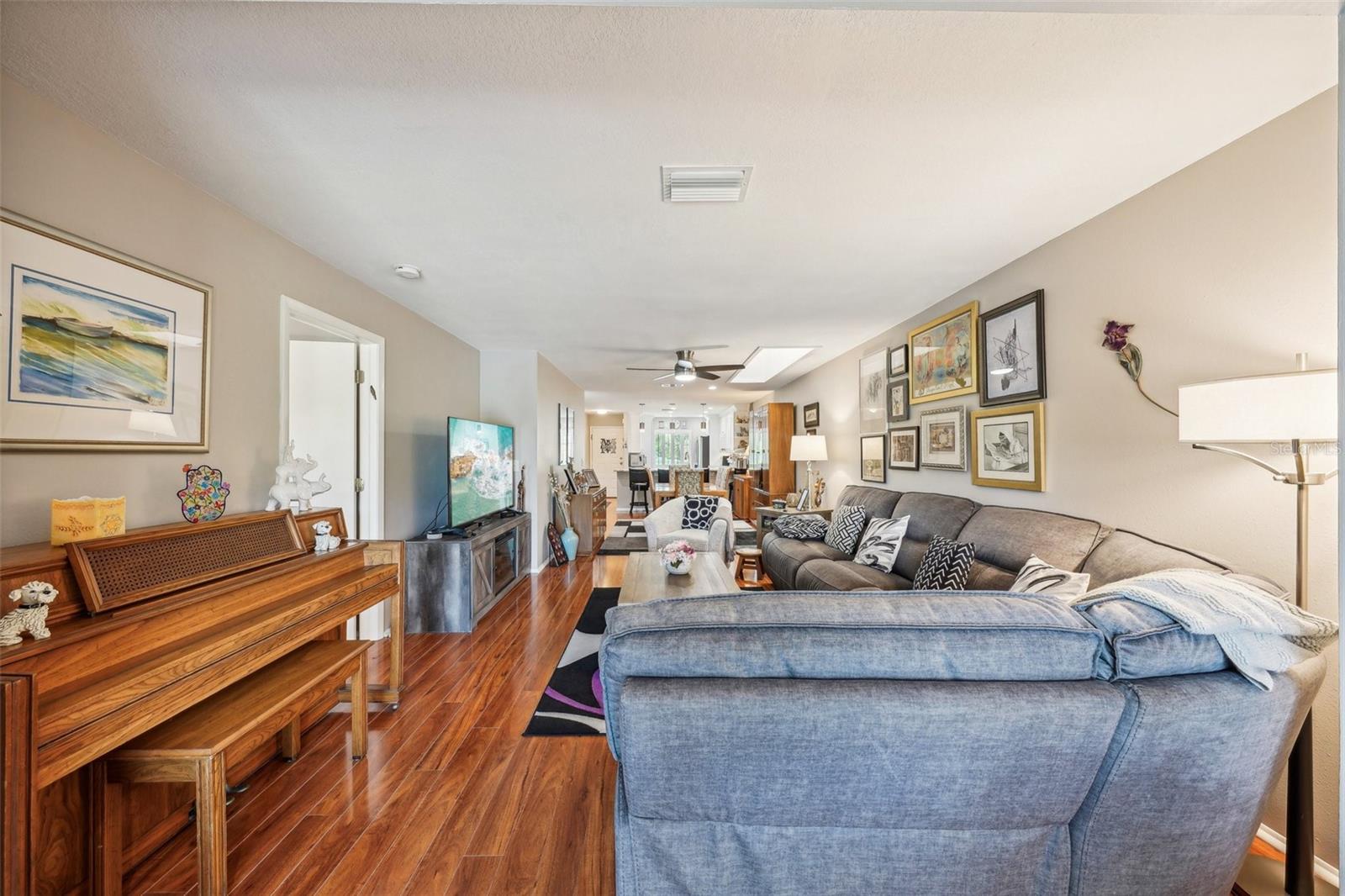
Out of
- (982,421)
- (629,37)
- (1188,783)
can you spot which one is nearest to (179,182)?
(629,37)

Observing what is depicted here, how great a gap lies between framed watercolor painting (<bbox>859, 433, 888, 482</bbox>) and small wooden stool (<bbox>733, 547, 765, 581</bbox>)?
1.31 meters

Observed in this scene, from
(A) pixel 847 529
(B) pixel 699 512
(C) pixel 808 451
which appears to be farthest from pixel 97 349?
(C) pixel 808 451

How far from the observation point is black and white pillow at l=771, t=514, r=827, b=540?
4.55m

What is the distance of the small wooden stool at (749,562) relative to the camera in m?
4.57

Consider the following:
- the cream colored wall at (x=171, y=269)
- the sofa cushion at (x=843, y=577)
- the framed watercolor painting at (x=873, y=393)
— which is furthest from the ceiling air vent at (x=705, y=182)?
the framed watercolor painting at (x=873, y=393)

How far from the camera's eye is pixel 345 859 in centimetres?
158

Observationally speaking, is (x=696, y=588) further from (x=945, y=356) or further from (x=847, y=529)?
(x=945, y=356)

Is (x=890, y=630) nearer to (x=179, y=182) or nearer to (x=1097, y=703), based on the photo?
(x=1097, y=703)

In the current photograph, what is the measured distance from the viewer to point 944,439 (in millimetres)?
3541

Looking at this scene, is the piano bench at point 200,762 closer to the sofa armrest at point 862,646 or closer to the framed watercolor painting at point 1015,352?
the sofa armrest at point 862,646

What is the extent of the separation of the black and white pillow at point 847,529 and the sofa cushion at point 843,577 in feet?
0.77

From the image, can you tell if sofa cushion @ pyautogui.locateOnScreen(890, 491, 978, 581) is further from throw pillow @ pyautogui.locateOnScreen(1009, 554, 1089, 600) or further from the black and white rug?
the black and white rug

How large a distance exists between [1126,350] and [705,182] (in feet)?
6.50

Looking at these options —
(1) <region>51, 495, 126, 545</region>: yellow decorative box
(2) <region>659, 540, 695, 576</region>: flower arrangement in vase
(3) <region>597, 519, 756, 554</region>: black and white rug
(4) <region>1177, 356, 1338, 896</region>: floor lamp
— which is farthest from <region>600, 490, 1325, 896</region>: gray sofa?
(3) <region>597, 519, 756, 554</region>: black and white rug
